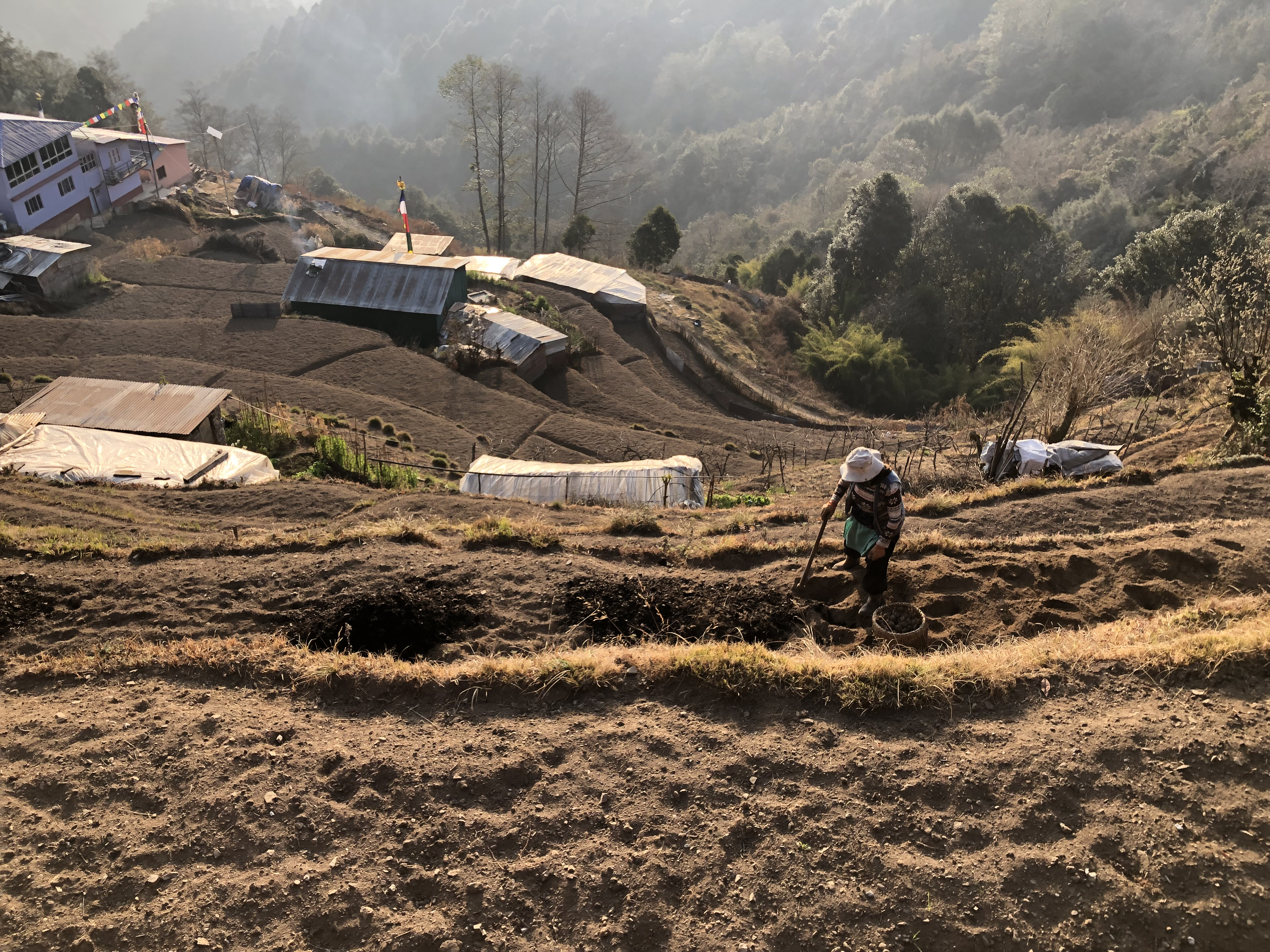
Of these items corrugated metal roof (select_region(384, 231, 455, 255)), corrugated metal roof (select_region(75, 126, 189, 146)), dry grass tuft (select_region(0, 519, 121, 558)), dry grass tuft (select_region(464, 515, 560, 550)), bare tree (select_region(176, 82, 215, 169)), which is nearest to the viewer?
dry grass tuft (select_region(0, 519, 121, 558))

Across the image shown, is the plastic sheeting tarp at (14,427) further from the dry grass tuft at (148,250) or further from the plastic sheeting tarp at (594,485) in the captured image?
the dry grass tuft at (148,250)

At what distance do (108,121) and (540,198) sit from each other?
47.4 m

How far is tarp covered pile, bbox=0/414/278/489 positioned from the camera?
38.6 feet

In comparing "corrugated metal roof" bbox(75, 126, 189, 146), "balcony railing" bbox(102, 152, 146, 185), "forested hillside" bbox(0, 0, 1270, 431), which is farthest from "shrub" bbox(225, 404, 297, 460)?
"balcony railing" bbox(102, 152, 146, 185)

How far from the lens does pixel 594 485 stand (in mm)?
13383

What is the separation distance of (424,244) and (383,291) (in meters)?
6.88

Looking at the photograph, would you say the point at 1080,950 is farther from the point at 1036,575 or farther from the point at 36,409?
the point at 36,409

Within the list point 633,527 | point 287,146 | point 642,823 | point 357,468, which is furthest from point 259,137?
point 642,823

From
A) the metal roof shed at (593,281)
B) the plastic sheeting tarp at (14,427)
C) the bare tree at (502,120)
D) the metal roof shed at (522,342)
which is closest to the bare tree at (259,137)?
the bare tree at (502,120)

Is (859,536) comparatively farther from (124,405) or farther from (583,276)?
(583,276)

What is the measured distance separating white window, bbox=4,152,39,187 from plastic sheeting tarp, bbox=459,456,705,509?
28.9 meters

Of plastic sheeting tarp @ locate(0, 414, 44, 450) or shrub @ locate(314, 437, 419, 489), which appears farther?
shrub @ locate(314, 437, 419, 489)

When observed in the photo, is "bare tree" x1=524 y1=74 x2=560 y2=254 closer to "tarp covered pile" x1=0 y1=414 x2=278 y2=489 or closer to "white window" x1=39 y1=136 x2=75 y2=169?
"white window" x1=39 y1=136 x2=75 y2=169

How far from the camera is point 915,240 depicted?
105 feet
